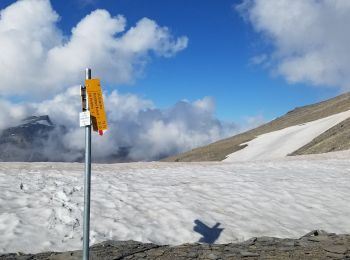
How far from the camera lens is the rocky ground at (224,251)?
11.1 m

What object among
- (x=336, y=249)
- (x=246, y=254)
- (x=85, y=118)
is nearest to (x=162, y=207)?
(x=246, y=254)

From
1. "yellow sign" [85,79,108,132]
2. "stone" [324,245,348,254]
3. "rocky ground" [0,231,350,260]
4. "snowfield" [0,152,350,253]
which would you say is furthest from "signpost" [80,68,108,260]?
"stone" [324,245,348,254]

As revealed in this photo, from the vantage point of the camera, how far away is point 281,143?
85.4 m

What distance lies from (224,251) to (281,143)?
76.2 metres

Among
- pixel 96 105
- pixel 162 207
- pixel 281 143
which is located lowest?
pixel 162 207

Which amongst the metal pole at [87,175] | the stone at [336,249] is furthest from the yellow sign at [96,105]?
the stone at [336,249]

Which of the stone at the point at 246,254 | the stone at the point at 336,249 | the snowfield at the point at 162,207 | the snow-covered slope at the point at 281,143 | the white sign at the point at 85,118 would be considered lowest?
Result: the stone at the point at 336,249

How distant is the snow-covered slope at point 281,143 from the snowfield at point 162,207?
55.4 m

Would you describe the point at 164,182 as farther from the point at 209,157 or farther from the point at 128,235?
the point at 209,157

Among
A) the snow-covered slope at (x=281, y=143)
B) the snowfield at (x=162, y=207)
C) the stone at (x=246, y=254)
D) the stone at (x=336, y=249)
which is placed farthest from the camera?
the snow-covered slope at (x=281, y=143)

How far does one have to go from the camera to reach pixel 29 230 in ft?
40.9

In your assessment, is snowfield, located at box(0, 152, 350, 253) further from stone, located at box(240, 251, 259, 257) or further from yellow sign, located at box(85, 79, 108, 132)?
yellow sign, located at box(85, 79, 108, 132)

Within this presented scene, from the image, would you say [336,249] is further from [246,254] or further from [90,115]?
[90,115]

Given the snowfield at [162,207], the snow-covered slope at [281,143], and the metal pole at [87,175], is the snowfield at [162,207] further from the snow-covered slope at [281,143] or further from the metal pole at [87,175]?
the snow-covered slope at [281,143]
